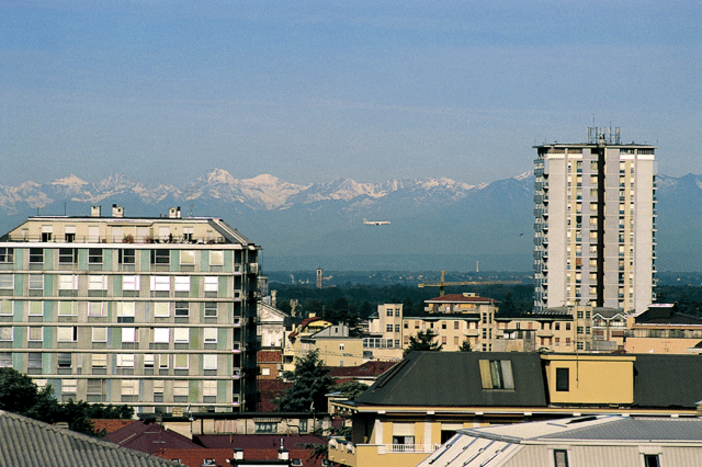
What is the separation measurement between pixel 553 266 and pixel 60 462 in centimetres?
15982

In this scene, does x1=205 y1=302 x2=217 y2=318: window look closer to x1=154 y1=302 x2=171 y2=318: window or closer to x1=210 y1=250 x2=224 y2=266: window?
x1=154 y1=302 x2=171 y2=318: window

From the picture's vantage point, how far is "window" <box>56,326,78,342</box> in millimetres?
87938

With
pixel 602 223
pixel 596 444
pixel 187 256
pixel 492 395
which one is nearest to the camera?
pixel 596 444

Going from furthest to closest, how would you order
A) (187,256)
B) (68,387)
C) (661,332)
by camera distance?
(661,332) → (187,256) → (68,387)

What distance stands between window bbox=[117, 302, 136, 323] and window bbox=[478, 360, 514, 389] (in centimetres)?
4591

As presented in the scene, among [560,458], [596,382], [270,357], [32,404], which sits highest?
[596,382]

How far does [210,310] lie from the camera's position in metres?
88.2

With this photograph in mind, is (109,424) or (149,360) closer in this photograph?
(109,424)

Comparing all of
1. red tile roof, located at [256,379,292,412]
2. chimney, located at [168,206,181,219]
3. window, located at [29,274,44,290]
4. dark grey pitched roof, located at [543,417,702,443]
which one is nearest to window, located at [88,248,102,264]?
window, located at [29,274,44,290]

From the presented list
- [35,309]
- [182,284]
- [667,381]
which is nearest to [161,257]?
[182,284]

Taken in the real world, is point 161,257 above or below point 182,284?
above

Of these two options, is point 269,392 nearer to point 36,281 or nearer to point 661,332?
point 36,281

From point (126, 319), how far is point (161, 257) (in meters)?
4.72

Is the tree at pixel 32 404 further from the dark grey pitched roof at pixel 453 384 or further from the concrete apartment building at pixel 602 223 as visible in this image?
the concrete apartment building at pixel 602 223
